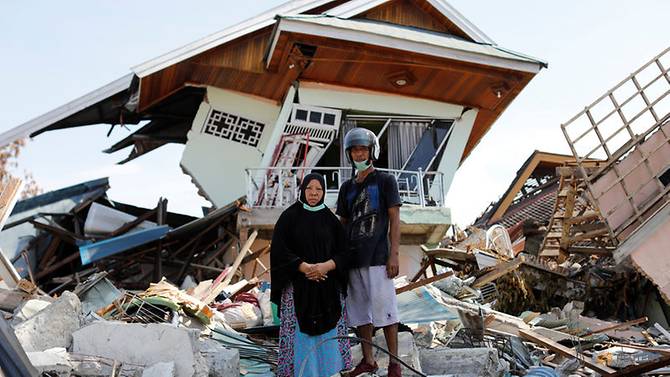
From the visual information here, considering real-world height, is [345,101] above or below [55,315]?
above

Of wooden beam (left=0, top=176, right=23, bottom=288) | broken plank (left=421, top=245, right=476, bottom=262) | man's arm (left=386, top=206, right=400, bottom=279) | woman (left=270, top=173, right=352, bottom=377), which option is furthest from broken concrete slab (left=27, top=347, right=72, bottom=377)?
broken plank (left=421, top=245, right=476, bottom=262)

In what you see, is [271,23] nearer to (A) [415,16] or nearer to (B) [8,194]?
(A) [415,16]

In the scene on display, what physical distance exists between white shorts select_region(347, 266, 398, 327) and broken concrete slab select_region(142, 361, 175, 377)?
4.01 ft

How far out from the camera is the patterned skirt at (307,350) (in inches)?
201

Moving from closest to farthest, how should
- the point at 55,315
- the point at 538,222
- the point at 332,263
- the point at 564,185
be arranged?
1. the point at 332,263
2. the point at 55,315
3. the point at 564,185
4. the point at 538,222

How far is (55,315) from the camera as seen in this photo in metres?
5.58

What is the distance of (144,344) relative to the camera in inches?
205

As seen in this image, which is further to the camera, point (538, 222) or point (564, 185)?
point (538, 222)

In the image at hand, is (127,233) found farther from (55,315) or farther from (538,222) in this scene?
(538,222)

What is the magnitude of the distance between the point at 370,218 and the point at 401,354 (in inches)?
36.8

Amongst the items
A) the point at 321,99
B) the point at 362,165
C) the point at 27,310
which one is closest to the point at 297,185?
the point at 321,99

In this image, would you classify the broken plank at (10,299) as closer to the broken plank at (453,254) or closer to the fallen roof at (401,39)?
the broken plank at (453,254)

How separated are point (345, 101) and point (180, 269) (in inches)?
156

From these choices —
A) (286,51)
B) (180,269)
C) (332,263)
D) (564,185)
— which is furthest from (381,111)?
(332,263)
